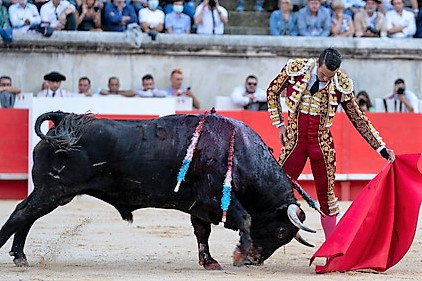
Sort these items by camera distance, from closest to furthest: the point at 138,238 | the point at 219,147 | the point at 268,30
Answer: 1. the point at 219,147
2. the point at 138,238
3. the point at 268,30

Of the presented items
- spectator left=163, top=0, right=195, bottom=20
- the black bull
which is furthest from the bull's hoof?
spectator left=163, top=0, right=195, bottom=20

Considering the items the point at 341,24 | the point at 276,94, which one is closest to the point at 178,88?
the point at 341,24

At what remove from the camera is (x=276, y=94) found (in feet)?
21.5

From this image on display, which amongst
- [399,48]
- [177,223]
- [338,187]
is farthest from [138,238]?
[399,48]

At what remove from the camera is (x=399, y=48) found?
42.3 ft

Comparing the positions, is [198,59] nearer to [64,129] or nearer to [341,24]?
[341,24]

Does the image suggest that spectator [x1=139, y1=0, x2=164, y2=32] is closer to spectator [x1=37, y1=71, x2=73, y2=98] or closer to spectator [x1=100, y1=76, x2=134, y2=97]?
spectator [x1=100, y1=76, x2=134, y2=97]

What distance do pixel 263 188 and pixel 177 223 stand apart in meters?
2.79

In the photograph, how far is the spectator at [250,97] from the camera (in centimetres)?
1161

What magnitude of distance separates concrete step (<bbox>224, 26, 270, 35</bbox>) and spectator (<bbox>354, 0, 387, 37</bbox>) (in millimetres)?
1176

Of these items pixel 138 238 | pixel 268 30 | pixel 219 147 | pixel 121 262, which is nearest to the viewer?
pixel 219 147

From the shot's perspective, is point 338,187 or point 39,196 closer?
point 39,196

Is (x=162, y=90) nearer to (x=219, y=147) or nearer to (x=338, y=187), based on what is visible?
(x=338, y=187)

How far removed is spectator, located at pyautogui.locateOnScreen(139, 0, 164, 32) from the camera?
12344 millimetres
